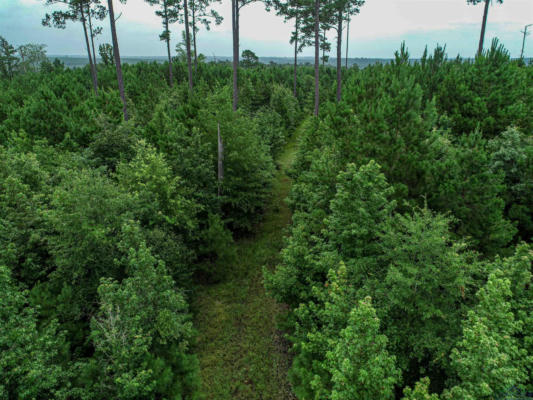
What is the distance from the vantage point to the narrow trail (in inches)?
395

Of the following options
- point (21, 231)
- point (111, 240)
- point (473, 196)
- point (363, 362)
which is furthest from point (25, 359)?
point (473, 196)

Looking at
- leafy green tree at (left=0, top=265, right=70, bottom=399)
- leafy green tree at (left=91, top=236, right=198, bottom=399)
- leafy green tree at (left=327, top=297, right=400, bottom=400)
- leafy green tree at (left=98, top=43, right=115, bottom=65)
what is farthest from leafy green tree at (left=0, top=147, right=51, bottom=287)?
leafy green tree at (left=98, top=43, right=115, bottom=65)

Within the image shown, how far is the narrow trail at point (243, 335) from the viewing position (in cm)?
1004

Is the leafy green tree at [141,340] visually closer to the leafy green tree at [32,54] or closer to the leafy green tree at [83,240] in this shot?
the leafy green tree at [83,240]

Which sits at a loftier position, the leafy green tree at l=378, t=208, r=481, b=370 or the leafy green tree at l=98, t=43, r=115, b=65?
the leafy green tree at l=98, t=43, r=115, b=65

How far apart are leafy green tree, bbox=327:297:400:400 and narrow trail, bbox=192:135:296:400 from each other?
4718 millimetres

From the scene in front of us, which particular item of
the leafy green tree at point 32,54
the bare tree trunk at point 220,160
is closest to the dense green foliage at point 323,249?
the bare tree trunk at point 220,160

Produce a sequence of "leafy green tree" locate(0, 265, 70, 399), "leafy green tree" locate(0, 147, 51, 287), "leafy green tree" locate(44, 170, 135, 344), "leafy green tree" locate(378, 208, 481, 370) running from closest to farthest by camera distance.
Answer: "leafy green tree" locate(0, 265, 70, 399) < "leafy green tree" locate(378, 208, 481, 370) < "leafy green tree" locate(44, 170, 135, 344) < "leafy green tree" locate(0, 147, 51, 287)

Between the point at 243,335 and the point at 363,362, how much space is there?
6.89 metres

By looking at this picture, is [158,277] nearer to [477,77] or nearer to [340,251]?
[340,251]

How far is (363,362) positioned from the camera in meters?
5.89

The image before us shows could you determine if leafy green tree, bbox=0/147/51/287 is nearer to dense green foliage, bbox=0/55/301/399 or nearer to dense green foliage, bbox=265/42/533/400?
dense green foliage, bbox=0/55/301/399

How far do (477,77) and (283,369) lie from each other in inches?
567

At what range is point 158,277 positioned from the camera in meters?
9.04
